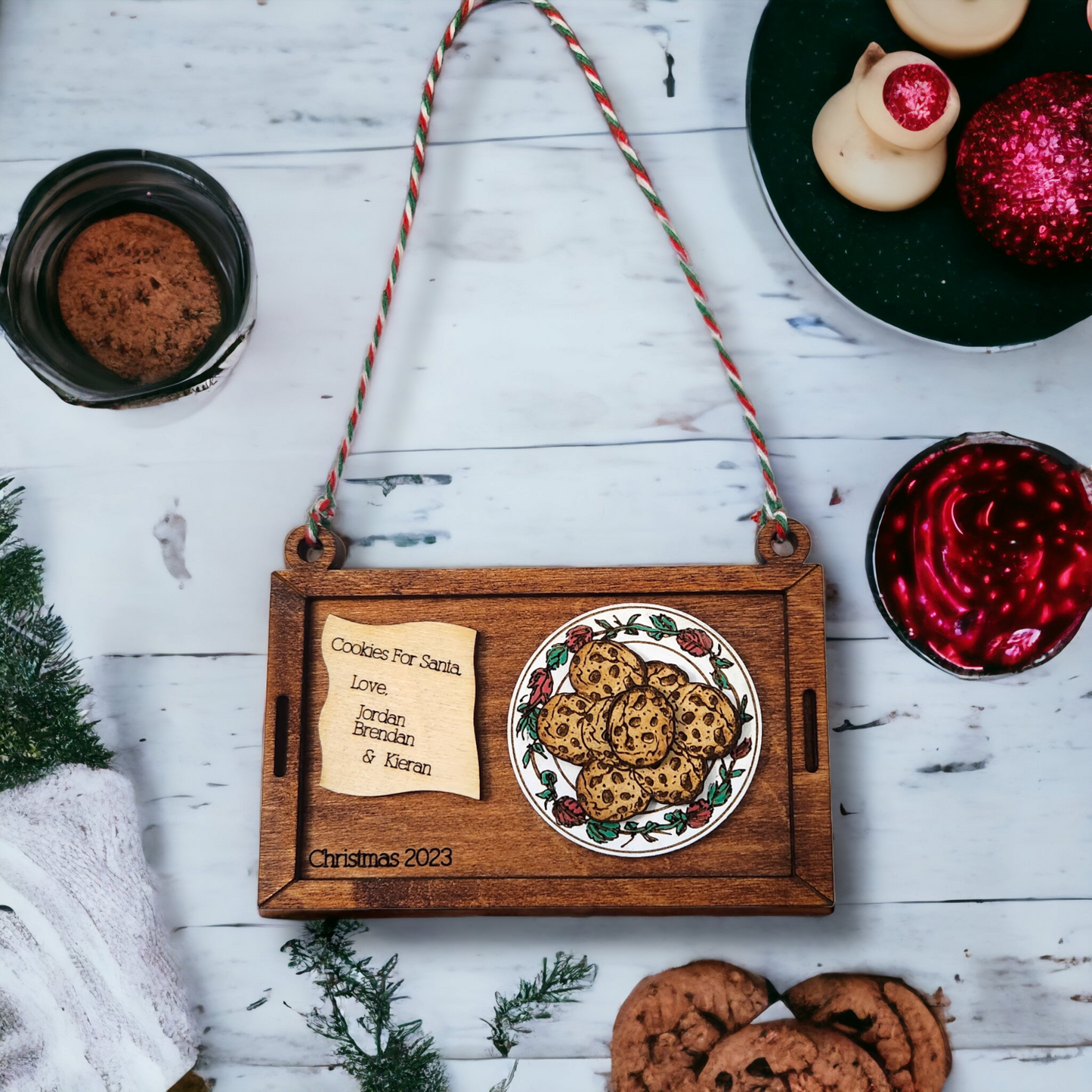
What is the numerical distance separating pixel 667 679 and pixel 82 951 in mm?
636

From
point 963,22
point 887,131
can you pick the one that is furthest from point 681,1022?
point 963,22

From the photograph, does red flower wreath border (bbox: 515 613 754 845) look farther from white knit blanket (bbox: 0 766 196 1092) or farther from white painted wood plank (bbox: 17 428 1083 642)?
white knit blanket (bbox: 0 766 196 1092)

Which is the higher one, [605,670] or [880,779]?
[605,670]

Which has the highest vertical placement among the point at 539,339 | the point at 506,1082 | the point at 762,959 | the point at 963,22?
the point at 963,22

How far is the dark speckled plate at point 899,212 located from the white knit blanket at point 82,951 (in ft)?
2.93

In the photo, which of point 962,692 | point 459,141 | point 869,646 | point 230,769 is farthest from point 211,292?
point 962,692

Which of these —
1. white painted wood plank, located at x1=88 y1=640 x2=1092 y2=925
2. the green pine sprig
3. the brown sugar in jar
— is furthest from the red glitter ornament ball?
the green pine sprig

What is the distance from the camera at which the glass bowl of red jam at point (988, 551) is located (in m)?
0.78

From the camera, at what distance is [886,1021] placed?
83 centimetres

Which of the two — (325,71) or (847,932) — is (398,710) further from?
(325,71)

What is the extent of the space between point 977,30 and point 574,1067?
1.06m

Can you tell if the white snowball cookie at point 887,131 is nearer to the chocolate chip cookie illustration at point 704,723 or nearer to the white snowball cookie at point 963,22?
the white snowball cookie at point 963,22

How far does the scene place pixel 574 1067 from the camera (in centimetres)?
87

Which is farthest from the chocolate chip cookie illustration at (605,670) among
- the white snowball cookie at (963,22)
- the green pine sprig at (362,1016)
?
the white snowball cookie at (963,22)
